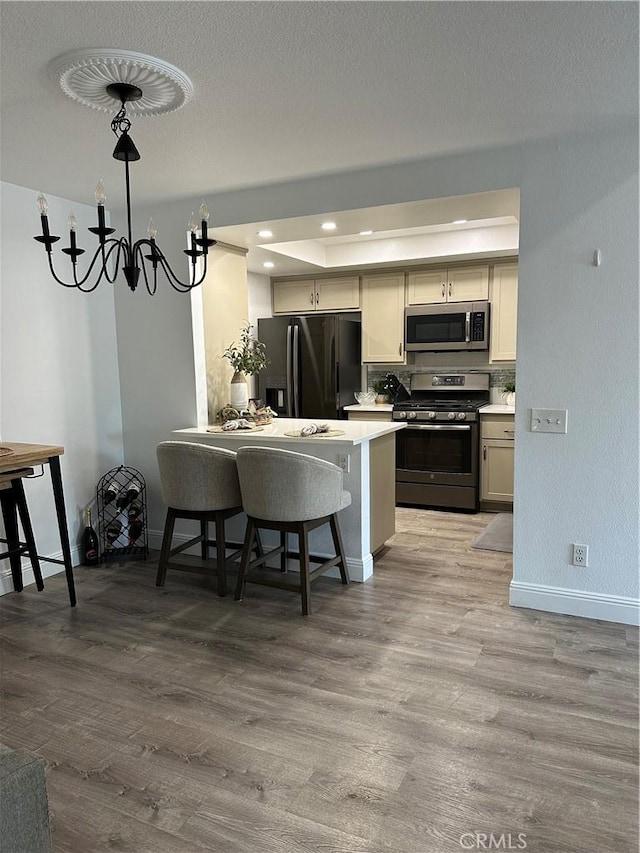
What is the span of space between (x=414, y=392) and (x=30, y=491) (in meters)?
3.79

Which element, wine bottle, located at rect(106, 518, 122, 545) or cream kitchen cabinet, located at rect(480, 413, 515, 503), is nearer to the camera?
wine bottle, located at rect(106, 518, 122, 545)

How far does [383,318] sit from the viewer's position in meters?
6.06

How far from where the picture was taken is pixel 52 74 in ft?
7.20

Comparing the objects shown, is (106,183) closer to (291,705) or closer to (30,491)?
(30,491)

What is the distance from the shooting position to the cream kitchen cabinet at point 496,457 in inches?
207

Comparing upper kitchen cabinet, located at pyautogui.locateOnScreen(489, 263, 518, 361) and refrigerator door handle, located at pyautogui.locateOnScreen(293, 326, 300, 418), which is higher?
upper kitchen cabinet, located at pyautogui.locateOnScreen(489, 263, 518, 361)

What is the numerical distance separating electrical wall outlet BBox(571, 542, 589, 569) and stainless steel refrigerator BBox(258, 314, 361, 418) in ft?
10.1

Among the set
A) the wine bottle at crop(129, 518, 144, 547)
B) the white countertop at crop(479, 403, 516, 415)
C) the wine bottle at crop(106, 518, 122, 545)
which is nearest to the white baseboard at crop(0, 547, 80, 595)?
the wine bottle at crop(106, 518, 122, 545)

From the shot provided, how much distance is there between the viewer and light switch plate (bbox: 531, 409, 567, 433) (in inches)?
123

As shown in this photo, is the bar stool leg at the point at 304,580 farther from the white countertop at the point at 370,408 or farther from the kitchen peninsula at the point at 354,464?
the white countertop at the point at 370,408

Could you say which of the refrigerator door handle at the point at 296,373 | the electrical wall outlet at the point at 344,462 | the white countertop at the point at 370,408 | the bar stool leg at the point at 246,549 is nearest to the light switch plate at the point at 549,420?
the electrical wall outlet at the point at 344,462

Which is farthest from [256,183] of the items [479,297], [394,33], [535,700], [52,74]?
[535,700]

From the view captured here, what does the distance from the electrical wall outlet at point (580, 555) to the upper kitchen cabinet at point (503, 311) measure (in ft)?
8.86

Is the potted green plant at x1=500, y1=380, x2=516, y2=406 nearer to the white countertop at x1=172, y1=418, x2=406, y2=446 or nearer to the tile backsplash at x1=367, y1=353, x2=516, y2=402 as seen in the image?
the tile backsplash at x1=367, y1=353, x2=516, y2=402
